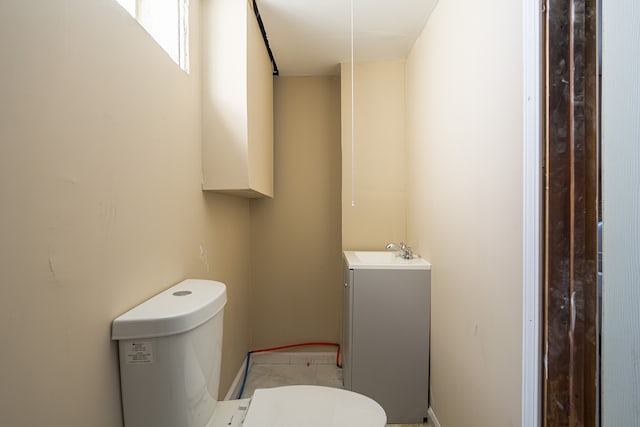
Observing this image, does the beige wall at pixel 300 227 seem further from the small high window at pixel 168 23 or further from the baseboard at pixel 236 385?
the small high window at pixel 168 23

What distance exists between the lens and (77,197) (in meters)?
0.67

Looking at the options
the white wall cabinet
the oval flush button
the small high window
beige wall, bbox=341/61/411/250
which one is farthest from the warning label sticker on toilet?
beige wall, bbox=341/61/411/250

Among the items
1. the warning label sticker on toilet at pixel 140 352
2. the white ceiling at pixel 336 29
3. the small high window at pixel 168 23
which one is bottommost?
the warning label sticker on toilet at pixel 140 352

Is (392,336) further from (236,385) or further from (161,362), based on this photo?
(161,362)

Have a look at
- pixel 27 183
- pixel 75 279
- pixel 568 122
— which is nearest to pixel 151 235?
pixel 75 279

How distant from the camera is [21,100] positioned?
0.54 metres

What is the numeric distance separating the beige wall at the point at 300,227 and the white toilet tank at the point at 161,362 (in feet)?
4.72

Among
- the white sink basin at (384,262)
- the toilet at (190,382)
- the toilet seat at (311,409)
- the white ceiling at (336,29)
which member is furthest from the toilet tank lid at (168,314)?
the white ceiling at (336,29)

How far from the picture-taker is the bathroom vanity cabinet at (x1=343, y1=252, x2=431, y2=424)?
5.19ft

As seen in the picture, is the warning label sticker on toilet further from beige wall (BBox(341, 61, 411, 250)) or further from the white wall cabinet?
beige wall (BBox(341, 61, 411, 250))

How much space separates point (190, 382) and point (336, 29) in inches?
72.5

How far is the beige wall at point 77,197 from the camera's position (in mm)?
529

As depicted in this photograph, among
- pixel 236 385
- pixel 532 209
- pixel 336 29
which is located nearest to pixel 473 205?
pixel 532 209

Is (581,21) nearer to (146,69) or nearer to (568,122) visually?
(568,122)
